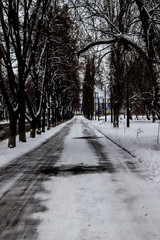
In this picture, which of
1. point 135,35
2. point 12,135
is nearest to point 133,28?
point 135,35

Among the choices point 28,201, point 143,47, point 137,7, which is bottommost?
point 28,201

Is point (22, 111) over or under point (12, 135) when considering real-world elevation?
over

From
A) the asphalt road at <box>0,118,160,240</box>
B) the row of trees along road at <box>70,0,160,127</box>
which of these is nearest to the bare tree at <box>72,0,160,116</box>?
the row of trees along road at <box>70,0,160,127</box>

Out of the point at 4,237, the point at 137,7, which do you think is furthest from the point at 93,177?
the point at 137,7

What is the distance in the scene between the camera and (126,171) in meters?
7.44

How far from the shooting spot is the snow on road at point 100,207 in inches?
138

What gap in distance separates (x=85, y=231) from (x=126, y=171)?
411 centimetres

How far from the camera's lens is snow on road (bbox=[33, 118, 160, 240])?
138 inches

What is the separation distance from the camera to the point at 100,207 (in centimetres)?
446

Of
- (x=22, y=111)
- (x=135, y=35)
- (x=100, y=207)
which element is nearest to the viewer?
(x=100, y=207)

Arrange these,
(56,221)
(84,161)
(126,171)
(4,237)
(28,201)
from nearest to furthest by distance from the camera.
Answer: (4,237)
(56,221)
(28,201)
(126,171)
(84,161)

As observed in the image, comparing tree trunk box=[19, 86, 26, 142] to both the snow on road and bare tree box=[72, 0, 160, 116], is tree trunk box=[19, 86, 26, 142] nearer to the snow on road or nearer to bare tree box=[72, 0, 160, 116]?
bare tree box=[72, 0, 160, 116]

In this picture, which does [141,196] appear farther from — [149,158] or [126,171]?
[149,158]

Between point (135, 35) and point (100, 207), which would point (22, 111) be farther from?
point (100, 207)
